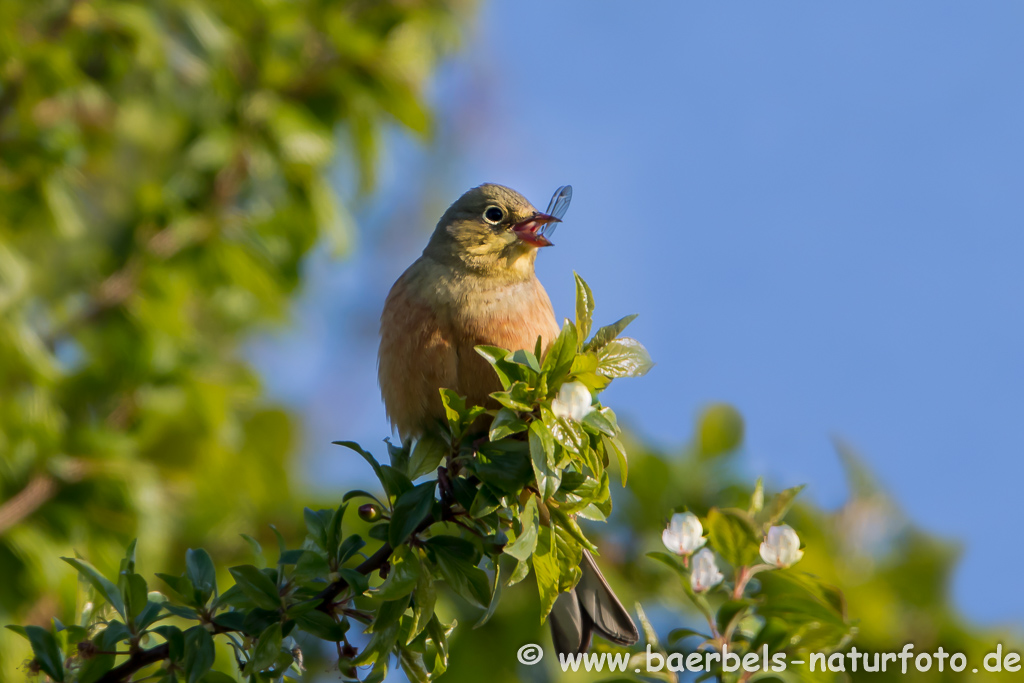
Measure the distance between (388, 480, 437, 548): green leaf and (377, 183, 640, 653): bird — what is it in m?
0.54

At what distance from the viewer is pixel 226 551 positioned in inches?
203

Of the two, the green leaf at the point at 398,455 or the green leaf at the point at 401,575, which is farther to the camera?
→ the green leaf at the point at 398,455

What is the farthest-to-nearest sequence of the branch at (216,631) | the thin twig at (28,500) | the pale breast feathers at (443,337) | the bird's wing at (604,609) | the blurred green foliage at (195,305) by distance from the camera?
the thin twig at (28,500)
the blurred green foliage at (195,305)
the pale breast feathers at (443,337)
the bird's wing at (604,609)
the branch at (216,631)

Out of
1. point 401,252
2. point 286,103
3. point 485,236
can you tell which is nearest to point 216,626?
point 485,236

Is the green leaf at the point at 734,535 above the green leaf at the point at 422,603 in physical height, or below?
above

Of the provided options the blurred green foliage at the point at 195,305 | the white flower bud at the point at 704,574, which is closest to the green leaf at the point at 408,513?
the white flower bud at the point at 704,574

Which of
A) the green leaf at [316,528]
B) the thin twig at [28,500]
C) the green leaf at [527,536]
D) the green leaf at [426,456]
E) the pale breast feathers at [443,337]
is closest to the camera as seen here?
the green leaf at [527,536]

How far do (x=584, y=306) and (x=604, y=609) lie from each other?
1.25 m

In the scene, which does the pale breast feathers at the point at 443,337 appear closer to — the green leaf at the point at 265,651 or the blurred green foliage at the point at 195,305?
the blurred green foliage at the point at 195,305

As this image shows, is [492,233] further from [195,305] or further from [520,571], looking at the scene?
[195,305]

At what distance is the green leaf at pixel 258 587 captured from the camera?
2.53 metres

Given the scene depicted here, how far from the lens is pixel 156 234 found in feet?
18.0

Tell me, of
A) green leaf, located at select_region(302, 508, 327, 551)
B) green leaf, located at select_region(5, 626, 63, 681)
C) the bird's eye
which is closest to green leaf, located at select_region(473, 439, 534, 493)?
green leaf, located at select_region(302, 508, 327, 551)

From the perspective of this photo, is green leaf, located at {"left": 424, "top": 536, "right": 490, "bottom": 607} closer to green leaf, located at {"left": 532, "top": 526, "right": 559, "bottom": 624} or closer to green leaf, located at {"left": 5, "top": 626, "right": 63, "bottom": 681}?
green leaf, located at {"left": 532, "top": 526, "right": 559, "bottom": 624}
